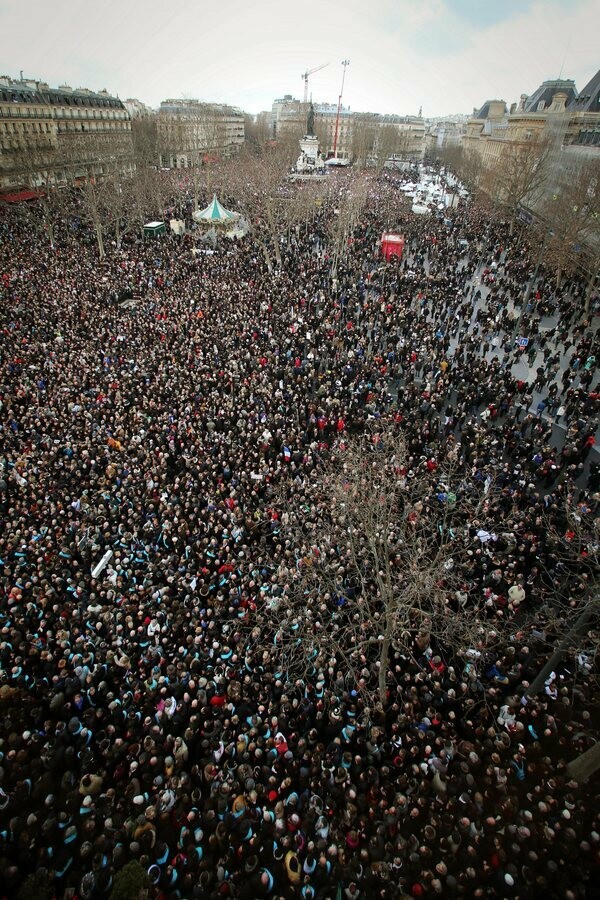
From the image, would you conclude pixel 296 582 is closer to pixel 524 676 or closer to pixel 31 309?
pixel 524 676

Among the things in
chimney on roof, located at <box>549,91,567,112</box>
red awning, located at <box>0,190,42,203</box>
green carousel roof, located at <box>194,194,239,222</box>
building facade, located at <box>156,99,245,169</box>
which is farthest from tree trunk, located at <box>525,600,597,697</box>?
building facade, located at <box>156,99,245,169</box>

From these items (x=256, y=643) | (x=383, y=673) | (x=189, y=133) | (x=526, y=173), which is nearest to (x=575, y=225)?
(x=526, y=173)

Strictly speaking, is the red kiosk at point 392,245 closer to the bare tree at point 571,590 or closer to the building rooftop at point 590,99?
the bare tree at point 571,590

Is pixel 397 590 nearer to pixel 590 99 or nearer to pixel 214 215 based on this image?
pixel 214 215

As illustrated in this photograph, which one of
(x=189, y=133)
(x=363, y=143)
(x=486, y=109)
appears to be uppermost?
(x=486, y=109)

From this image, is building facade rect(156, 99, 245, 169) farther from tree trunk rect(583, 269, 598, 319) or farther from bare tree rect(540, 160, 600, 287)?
tree trunk rect(583, 269, 598, 319)

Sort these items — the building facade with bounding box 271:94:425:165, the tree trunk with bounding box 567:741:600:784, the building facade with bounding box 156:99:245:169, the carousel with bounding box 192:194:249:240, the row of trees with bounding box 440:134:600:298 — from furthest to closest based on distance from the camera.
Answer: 1. the building facade with bounding box 271:94:425:165
2. the building facade with bounding box 156:99:245:169
3. the carousel with bounding box 192:194:249:240
4. the row of trees with bounding box 440:134:600:298
5. the tree trunk with bounding box 567:741:600:784

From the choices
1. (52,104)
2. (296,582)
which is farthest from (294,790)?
(52,104)
